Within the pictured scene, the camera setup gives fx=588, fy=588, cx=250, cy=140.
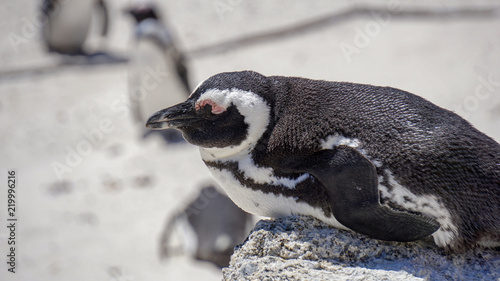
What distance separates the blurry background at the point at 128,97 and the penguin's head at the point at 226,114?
2369mm

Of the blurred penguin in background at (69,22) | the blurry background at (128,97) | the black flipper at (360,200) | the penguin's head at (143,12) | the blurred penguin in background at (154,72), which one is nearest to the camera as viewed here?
the black flipper at (360,200)

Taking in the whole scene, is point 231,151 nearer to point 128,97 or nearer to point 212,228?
point 212,228

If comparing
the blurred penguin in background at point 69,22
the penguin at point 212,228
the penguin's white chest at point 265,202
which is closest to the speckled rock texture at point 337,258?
the penguin's white chest at point 265,202

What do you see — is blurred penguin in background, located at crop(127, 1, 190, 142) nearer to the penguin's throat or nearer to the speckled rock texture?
the penguin's throat

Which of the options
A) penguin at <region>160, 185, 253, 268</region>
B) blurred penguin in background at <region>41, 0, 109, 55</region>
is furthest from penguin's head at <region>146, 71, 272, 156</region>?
blurred penguin in background at <region>41, 0, 109, 55</region>

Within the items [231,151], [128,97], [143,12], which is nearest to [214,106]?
[231,151]

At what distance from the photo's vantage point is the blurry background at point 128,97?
4.32 m

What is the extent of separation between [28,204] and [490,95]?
4.02m

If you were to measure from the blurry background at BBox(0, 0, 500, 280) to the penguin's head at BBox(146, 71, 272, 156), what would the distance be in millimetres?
2369

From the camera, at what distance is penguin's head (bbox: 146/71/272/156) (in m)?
1.71

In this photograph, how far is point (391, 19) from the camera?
23.2 feet

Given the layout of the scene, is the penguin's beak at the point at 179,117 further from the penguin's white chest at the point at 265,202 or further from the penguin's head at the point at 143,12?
the penguin's head at the point at 143,12

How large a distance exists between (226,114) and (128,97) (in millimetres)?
5017

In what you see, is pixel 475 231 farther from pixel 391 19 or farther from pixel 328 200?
pixel 391 19
